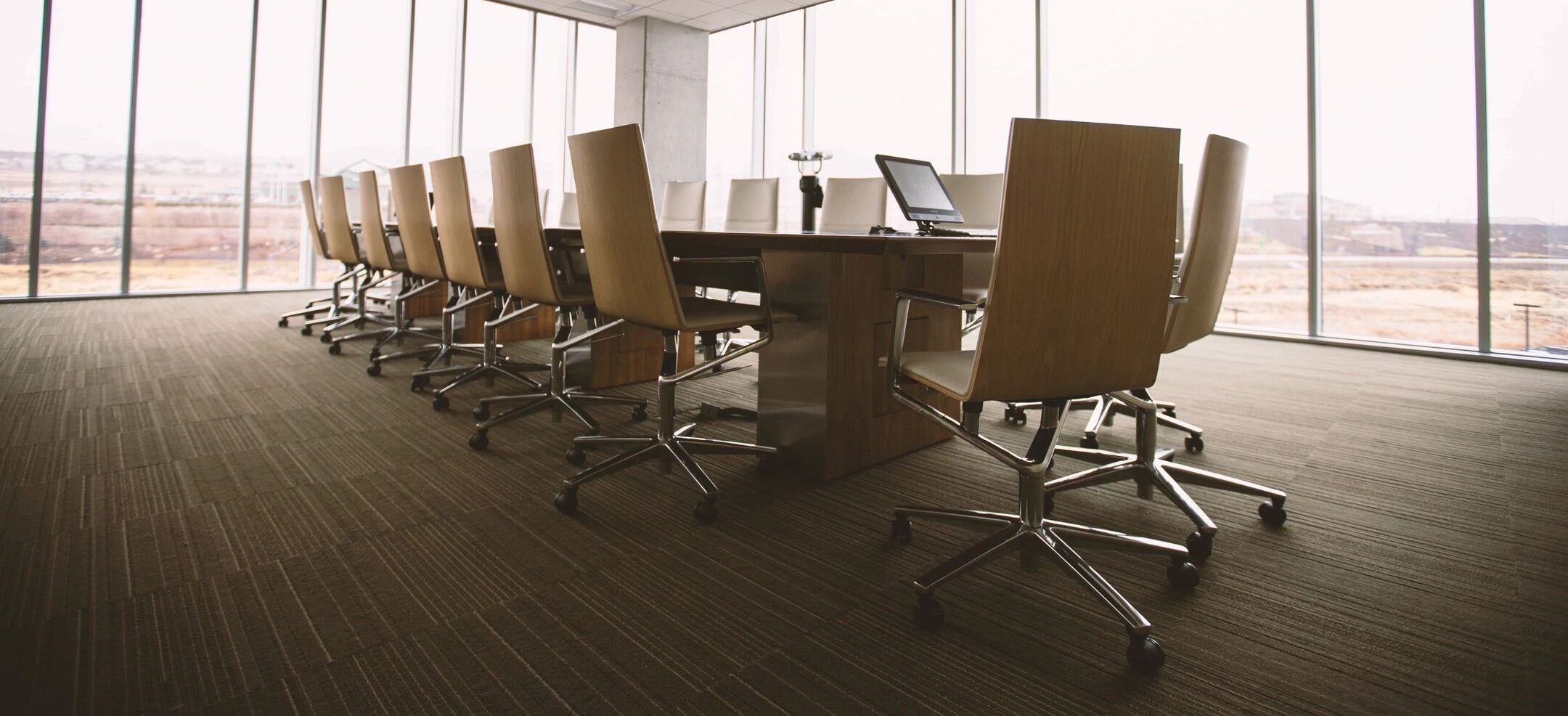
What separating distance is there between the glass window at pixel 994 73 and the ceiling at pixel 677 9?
1.89 m

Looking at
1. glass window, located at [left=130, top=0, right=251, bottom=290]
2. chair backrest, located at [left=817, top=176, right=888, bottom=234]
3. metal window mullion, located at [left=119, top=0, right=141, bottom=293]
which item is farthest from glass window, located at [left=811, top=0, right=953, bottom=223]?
metal window mullion, located at [left=119, top=0, right=141, bottom=293]

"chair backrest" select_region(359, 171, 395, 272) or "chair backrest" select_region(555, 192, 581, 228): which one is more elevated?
"chair backrest" select_region(555, 192, 581, 228)

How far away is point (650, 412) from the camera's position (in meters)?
3.57

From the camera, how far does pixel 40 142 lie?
274 inches

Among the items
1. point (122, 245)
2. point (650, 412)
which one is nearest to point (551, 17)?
point (122, 245)

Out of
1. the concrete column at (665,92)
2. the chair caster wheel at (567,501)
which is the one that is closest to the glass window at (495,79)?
the concrete column at (665,92)

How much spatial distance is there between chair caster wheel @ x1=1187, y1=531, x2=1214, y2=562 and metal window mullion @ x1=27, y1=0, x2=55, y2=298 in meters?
9.24

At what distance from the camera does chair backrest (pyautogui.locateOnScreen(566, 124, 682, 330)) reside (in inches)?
83.6

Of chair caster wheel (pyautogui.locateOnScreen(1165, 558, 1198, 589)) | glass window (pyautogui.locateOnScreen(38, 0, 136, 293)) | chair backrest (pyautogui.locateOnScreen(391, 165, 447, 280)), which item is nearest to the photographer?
chair caster wheel (pyautogui.locateOnScreen(1165, 558, 1198, 589))

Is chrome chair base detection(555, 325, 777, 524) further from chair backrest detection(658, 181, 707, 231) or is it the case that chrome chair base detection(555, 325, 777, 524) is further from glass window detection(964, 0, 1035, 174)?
glass window detection(964, 0, 1035, 174)

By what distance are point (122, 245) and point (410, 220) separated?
18.9ft

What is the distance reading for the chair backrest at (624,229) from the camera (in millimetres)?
2123

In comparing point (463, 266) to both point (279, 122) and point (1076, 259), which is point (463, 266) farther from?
point (279, 122)

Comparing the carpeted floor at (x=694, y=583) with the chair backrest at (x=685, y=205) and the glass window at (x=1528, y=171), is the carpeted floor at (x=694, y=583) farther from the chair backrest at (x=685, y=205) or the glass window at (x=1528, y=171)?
the glass window at (x=1528, y=171)
